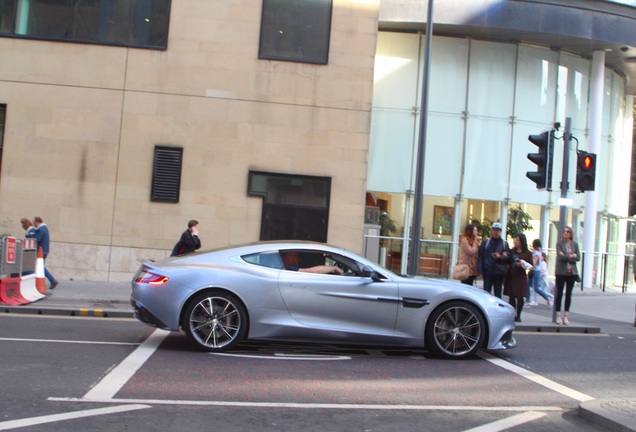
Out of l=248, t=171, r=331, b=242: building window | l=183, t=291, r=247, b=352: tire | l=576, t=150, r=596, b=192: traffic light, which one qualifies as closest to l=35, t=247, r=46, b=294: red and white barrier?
l=248, t=171, r=331, b=242: building window

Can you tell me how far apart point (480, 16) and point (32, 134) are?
12.4m

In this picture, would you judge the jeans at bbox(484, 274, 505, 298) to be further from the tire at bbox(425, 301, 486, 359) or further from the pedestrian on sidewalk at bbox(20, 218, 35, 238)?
the pedestrian on sidewalk at bbox(20, 218, 35, 238)

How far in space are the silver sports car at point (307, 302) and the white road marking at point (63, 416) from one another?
287cm

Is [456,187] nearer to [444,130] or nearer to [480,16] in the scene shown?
[444,130]

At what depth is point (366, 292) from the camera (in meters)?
9.43

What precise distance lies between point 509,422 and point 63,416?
3.61 m

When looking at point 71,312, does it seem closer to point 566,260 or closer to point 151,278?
point 151,278

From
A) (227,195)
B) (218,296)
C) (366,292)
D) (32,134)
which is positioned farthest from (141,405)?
(32,134)

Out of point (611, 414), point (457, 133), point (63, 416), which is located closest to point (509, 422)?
point (611, 414)

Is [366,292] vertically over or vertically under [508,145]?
under

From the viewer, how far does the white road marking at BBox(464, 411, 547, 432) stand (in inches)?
241

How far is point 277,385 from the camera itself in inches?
297

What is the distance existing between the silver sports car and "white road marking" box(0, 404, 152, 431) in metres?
2.87

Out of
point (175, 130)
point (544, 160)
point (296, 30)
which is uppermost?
point (296, 30)
